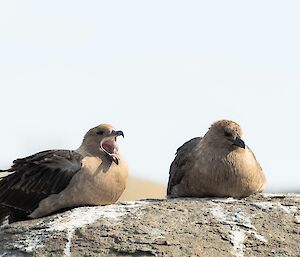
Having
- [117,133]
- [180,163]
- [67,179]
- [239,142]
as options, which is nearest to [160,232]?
[67,179]

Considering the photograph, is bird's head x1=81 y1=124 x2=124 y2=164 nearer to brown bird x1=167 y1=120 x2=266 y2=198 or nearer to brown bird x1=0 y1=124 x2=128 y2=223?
brown bird x1=0 y1=124 x2=128 y2=223

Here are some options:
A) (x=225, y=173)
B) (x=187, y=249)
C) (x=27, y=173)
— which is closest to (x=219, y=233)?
(x=187, y=249)

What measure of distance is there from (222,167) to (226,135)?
476mm

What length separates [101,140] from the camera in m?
11.1

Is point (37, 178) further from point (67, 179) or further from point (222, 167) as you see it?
point (222, 167)

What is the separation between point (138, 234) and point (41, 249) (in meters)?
1.16

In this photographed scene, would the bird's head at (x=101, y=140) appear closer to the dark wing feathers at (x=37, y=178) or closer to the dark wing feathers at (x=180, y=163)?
the dark wing feathers at (x=37, y=178)

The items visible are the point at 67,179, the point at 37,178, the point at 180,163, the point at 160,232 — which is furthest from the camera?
the point at 180,163

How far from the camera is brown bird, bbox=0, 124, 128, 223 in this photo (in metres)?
10.6

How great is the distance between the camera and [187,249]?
9672 mm

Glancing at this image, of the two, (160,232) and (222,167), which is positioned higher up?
(222,167)

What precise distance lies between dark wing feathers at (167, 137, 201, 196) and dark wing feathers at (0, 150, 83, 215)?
189cm

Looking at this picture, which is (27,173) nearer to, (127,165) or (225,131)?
(127,165)

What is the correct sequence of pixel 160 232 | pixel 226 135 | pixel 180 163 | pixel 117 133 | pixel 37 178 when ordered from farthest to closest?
1. pixel 180 163
2. pixel 226 135
3. pixel 117 133
4. pixel 37 178
5. pixel 160 232
